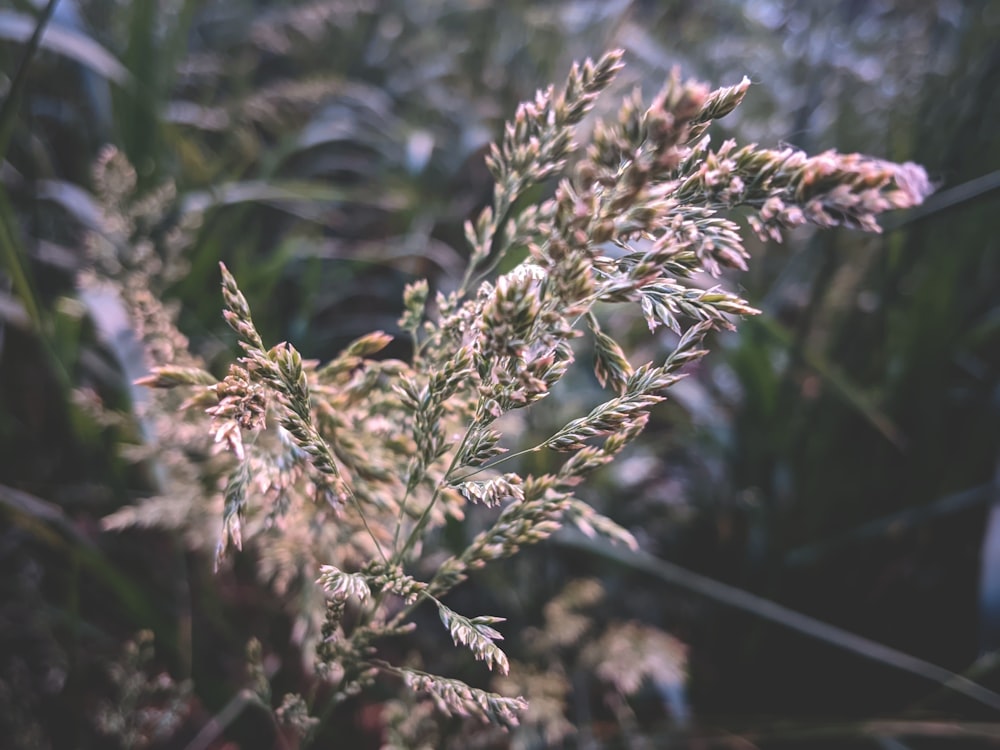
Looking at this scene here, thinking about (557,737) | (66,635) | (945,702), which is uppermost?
(66,635)

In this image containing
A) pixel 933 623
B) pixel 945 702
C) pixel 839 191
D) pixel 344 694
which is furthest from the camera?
pixel 933 623

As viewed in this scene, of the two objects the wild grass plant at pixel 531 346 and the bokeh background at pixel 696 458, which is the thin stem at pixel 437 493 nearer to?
the wild grass plant at pixel 531 346

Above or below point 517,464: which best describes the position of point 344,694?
below

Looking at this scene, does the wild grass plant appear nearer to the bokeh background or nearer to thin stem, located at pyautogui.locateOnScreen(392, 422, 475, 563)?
thin stem, located at pyautogui.locateOnScreen(392, 422, 475, 563)

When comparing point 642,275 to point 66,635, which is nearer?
point 642,275

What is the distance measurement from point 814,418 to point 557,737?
75cm

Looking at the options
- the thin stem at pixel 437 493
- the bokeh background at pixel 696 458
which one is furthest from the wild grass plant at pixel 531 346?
the bokeh background at pixel 696 458

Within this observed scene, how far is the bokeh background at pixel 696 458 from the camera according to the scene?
96 centimetres

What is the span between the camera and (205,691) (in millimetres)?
874

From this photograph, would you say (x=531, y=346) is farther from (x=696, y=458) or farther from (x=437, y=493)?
(x=696, y=458)

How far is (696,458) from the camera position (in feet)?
4.60

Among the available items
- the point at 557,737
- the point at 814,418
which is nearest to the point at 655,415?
the point at 814,418

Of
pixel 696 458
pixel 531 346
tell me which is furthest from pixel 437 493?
pixel 696 458

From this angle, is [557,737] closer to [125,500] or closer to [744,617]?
[744,617]
